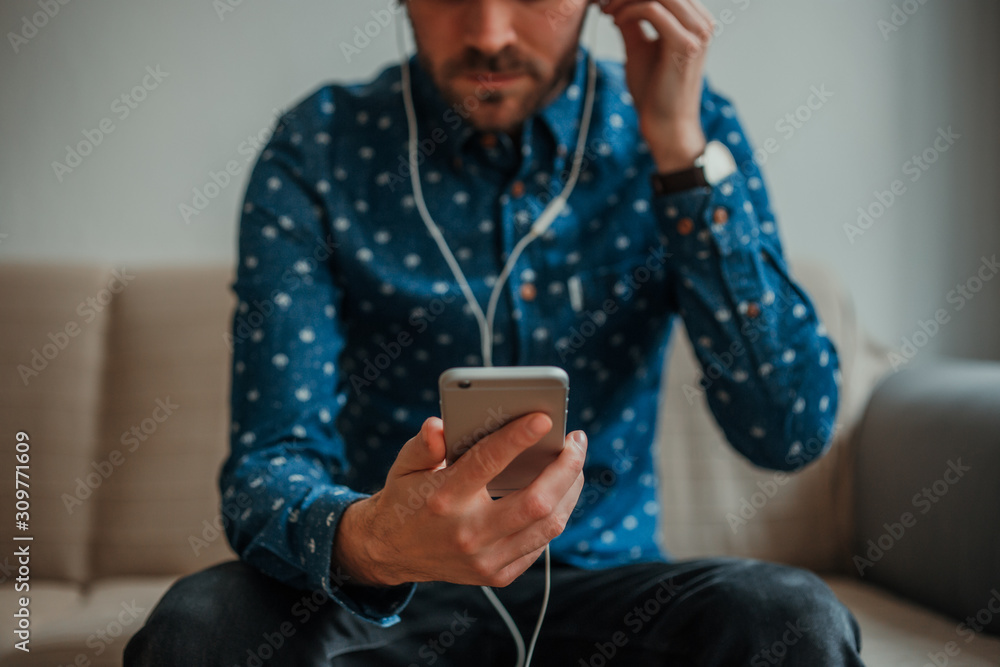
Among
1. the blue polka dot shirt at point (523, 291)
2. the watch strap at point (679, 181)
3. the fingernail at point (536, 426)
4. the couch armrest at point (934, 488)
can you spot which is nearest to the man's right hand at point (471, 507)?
the fingernail at point (536, 426)

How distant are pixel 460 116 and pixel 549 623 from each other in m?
0.55

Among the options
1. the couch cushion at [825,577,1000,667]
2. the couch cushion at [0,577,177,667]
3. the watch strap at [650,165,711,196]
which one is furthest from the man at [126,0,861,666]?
the couch cushion at [0,577,177,667]

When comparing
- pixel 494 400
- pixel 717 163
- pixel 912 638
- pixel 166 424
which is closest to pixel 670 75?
pixel 717 163

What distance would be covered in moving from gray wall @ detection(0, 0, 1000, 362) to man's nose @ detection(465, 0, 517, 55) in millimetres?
637

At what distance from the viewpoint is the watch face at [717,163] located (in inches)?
32.8

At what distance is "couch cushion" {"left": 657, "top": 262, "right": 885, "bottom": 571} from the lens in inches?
48.4

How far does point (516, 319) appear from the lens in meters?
0.86

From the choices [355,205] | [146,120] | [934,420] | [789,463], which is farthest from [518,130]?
[146,120]

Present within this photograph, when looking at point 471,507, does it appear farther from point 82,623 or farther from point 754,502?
point 754,502

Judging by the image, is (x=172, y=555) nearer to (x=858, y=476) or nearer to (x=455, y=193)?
(x=455, y=193)

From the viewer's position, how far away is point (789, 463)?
2.80 feet

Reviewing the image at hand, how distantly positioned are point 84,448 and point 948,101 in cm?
166

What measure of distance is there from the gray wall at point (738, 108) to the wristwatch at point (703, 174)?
57 centimetres

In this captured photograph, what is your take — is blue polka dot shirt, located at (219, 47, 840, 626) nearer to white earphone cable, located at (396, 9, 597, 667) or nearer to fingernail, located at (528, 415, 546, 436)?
white earphone cable, located at (396, 9, 597, 667)
